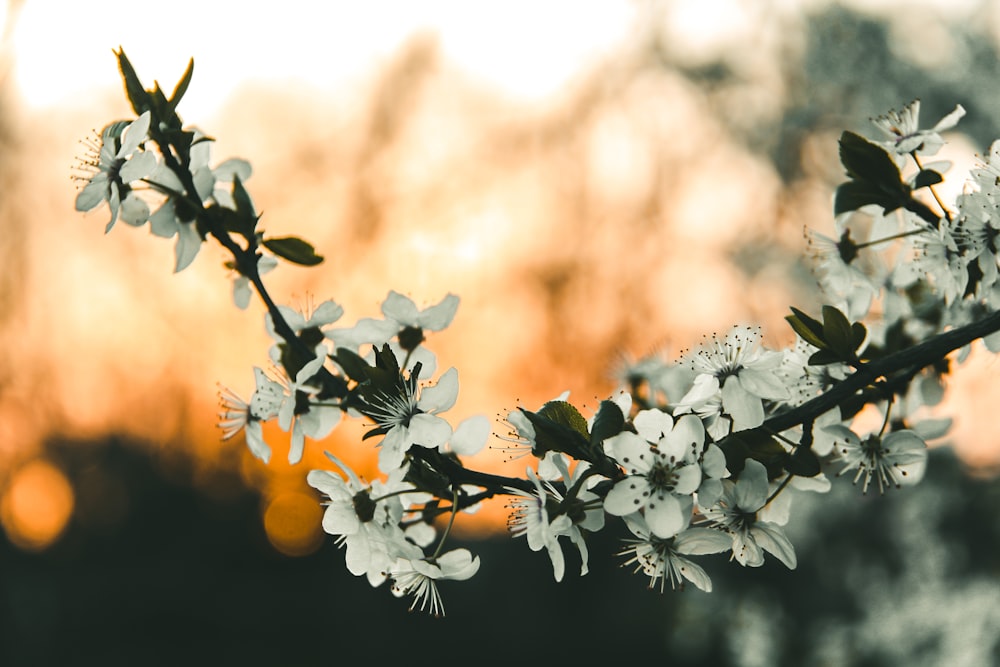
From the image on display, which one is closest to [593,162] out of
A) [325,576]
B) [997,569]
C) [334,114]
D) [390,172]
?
[390,172]

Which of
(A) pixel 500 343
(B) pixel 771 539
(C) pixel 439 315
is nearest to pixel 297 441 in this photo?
(C) pixel 439 315

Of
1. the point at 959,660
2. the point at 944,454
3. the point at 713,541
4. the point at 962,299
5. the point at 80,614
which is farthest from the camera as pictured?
the point at 80,614

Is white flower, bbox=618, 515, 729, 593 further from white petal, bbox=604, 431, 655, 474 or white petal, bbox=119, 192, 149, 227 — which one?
white petal, bbox=119, 192, 149, 227

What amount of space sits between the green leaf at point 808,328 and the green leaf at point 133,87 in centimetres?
81

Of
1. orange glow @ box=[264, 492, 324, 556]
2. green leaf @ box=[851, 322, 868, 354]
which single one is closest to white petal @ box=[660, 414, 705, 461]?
green leaf @ box=[851, 322, 868, 354]

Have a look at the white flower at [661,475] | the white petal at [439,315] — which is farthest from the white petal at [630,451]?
the white petal at [439,315]

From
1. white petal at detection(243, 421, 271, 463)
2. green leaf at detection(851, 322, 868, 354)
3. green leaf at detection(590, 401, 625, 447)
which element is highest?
white petal at detection(243, 421, 271, 463)

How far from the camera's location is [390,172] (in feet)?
24.5

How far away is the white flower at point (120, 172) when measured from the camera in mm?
1066

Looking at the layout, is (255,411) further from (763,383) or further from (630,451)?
(763,383)

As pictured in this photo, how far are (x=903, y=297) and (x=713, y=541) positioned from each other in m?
0.66

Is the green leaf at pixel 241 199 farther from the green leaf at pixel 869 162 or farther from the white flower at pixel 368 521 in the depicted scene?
the green leaf at pixel 869 162

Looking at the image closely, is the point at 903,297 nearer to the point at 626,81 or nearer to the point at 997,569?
the point at 997,569

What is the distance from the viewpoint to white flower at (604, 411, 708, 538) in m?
0.88
